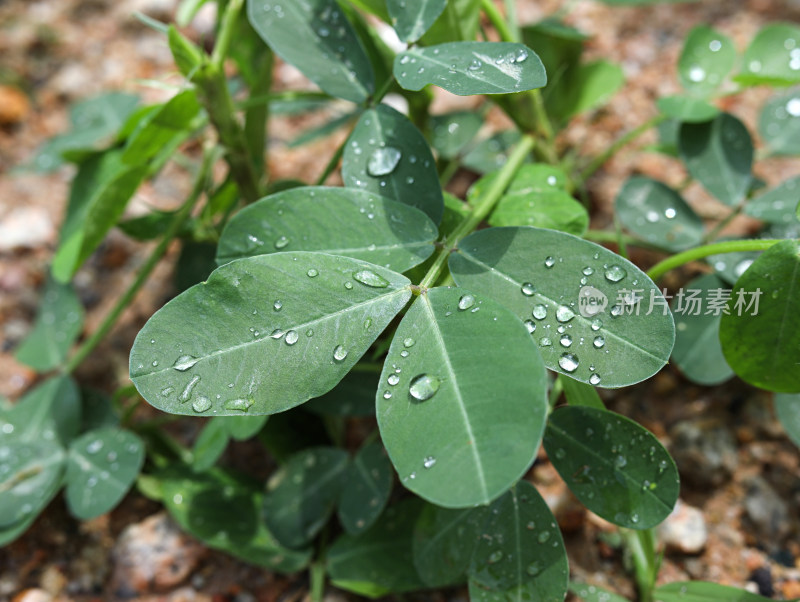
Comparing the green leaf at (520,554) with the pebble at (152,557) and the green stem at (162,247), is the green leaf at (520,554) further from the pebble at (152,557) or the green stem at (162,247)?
the green stem at (162,247)

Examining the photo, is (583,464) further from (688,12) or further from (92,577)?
(688,12)

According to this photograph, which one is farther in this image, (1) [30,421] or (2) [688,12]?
(2) [688,12]

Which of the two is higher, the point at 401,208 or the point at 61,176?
the point at 401,208

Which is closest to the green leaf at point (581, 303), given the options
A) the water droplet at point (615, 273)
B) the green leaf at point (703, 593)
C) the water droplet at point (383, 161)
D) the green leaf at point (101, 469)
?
the water droplet at point (615, 273)

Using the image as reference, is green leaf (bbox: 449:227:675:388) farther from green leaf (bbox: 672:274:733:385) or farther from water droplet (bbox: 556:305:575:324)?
green leaf (bbox: 672:274:733:385)

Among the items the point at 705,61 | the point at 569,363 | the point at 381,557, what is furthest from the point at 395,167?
the point at 705,61

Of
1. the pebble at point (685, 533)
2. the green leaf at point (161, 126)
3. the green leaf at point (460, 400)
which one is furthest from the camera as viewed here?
the pebble at point (685, 533)

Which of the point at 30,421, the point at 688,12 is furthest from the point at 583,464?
the point at 688,12
